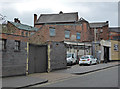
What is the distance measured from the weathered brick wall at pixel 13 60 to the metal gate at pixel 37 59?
958mm

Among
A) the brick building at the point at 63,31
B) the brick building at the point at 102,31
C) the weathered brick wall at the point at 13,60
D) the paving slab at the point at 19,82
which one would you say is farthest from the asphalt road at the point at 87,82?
the brick building at the point at 102,31

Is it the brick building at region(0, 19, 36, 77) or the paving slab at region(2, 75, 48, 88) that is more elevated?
the brick building at region(0, 19, 36, 77)

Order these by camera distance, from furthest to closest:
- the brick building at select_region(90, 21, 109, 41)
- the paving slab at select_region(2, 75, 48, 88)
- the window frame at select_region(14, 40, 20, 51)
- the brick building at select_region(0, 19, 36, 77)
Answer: the brick building at select_region(90, 21, 109, 41)
the window frame at select_region(14, 40, 20, 51)
the brick building at select_region(0, 19, 36, 77)
the paving slab at select_region(2, 75, 48, 88)

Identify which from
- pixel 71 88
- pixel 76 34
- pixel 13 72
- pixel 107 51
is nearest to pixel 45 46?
pixel 13 72

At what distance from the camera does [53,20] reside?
203 feet

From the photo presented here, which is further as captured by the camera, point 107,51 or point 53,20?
point 53,20

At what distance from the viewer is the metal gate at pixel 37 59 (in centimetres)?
1642

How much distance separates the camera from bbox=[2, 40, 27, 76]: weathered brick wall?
13.8 metres

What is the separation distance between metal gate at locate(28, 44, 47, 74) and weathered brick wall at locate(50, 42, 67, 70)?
893mm

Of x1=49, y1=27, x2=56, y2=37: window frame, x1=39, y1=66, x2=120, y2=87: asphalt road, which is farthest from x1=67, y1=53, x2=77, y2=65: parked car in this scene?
x1=49, y1=27, x2=56, y2=37: window frame

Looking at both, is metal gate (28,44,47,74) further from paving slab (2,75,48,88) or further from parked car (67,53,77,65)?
parked car (67,53,77,65)

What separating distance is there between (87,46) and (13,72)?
21653 millimetres

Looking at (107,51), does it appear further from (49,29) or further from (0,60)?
(0,60)

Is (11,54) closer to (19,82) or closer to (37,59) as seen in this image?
(19,82)
